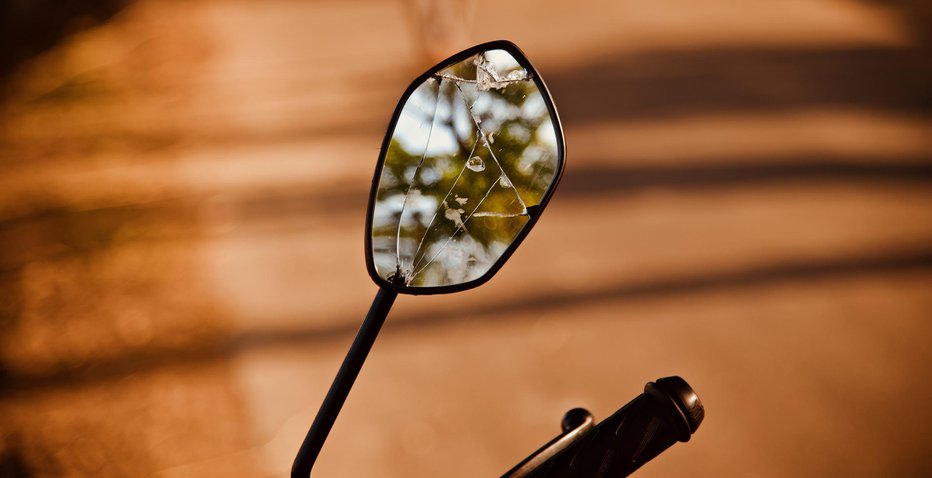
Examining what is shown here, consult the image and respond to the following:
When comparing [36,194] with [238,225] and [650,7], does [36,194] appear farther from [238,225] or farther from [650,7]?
[650,7]

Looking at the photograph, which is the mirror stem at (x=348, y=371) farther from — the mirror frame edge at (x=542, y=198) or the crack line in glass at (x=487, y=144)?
the crack line in glass at (x=487, y=144)

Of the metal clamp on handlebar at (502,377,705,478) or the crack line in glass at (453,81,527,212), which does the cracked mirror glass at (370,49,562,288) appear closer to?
the crack line in glass at (453,81,527,212)

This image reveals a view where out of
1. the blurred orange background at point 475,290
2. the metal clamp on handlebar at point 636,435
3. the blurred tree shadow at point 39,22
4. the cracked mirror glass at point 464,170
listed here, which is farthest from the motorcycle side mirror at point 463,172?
the blurred tree shadow at point 39,22

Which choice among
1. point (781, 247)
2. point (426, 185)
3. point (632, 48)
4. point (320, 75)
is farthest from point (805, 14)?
point (426, 185)

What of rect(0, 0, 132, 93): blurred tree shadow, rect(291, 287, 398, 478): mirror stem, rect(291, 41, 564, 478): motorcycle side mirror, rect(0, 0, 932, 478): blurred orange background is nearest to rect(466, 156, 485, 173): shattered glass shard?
rect(291, 41, 564, 478): motorcycle side mirror

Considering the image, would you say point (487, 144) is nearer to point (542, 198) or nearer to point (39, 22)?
point (542, 198)

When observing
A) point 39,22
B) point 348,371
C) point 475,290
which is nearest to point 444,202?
point 348,371

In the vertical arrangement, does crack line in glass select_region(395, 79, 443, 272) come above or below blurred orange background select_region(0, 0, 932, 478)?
above
